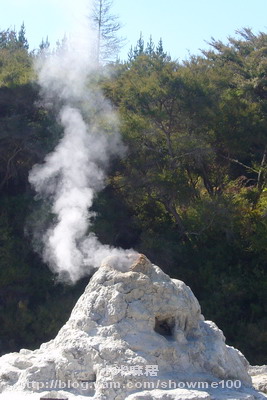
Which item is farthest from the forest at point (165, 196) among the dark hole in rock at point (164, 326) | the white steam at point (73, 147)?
the dark hole in rock at point (164, 326)

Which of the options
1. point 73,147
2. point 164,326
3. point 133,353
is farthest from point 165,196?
point 133,353

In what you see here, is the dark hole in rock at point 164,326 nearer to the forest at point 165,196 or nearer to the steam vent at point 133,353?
the steam vent at point 133,353

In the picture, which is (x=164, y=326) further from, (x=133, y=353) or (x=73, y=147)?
(x=73, y=147)

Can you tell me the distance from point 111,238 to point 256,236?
9.81ft

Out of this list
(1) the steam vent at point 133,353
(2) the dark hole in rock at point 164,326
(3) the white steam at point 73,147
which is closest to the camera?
(1) the steam vent at point 133,353

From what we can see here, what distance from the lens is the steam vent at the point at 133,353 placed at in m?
7.29

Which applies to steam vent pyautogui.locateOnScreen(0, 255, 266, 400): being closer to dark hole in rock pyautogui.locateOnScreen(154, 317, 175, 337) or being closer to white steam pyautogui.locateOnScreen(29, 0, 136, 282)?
dark hole in rock pyautogui.locateOnScreen(154, 317, 175, 337)

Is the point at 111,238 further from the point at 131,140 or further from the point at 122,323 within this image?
the point at 122,323

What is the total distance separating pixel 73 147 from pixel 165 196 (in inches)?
89.8

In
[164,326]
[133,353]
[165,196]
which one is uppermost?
[165,196]

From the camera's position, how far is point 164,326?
816 cm

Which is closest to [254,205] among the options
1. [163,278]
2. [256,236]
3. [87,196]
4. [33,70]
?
[256,236]

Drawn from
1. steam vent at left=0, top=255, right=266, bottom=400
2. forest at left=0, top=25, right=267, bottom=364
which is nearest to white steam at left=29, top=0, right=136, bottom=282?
forest at left=0, top=25, right=267, bottom=364

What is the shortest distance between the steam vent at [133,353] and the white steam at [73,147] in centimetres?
562
